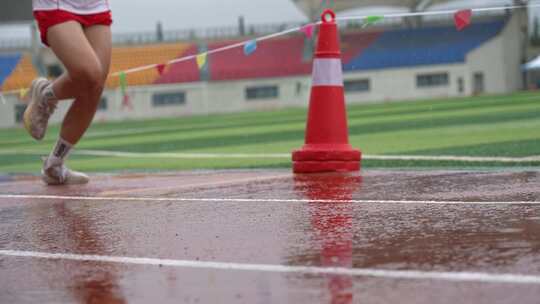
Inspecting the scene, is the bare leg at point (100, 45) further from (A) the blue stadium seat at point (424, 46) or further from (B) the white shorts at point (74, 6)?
(A) the blue stadium seat at point (424, 46)

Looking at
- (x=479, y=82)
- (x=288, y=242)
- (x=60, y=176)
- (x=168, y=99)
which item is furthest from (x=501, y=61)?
(x=288, y=242)

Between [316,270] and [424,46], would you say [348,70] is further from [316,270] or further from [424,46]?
[316,270]

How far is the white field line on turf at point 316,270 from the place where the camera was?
7.44 ft

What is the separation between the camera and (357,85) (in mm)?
49750

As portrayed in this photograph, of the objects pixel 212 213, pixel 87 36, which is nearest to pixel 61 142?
pixel 87 36

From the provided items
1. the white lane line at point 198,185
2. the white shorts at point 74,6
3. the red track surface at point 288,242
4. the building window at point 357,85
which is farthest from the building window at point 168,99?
the red track surface at point 288,242

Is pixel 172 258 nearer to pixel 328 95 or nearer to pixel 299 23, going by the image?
pixel 328 95

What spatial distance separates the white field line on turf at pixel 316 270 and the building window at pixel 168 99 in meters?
48.2

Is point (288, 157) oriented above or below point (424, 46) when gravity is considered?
below

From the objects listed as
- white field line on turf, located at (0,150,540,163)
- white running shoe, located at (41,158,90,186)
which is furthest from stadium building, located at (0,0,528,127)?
white running shoe, located at (41,158,90,186)

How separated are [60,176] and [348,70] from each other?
44779 mm

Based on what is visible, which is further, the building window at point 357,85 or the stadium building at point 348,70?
the building window at point 357,85

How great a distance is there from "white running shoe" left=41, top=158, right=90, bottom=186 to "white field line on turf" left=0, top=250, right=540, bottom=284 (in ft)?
9.66

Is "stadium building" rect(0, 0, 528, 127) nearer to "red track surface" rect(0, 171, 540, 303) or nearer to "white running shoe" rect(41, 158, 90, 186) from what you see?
"white running shoe" rect(41, 158, 90, 186)
